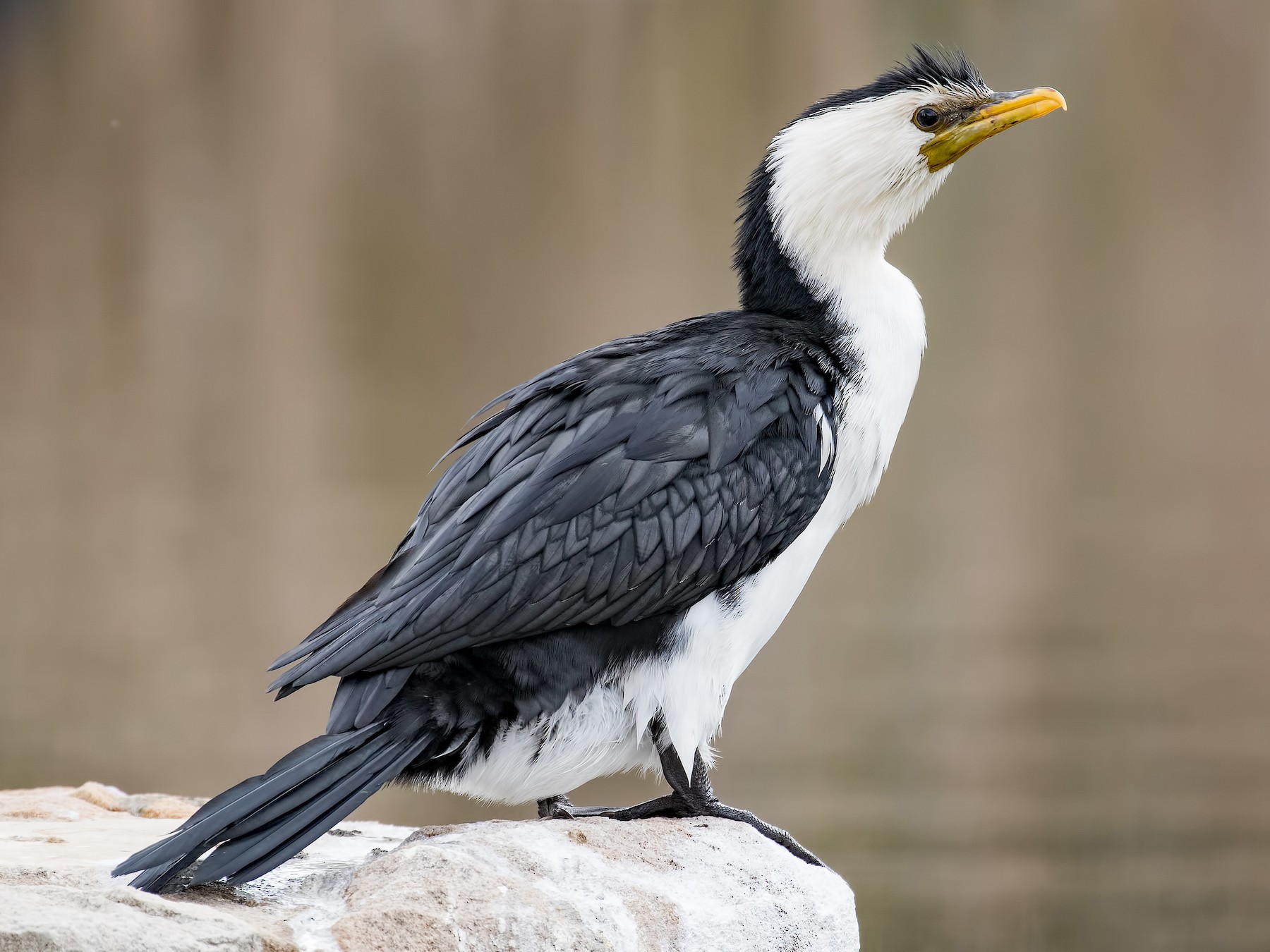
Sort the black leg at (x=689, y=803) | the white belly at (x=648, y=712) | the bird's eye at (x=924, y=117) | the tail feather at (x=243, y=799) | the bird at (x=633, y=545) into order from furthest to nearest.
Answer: the bird's eye at (x=924, y=117) → the black leg at (x=689, y=803) → the white belly at (x=648, y=712) → the bird at (x=633, y=545) → the tail feather at (x=243, y=799)

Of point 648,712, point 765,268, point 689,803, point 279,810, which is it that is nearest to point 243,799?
point 279,810

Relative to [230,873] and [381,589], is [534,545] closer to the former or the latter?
[381,589]

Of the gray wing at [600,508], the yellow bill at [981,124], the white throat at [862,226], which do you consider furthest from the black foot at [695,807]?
the yellow bill at [981,124]

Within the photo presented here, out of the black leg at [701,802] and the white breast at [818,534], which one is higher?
the white breast at [818,534]

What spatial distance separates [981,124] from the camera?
11.6 feet

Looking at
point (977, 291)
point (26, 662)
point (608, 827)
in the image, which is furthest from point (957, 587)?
point (608, 827)

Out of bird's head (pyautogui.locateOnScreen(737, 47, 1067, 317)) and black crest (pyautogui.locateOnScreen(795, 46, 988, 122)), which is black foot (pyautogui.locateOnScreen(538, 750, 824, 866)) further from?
black crest (pyautogui.locateOnScreen(795, 46, 988, 122))

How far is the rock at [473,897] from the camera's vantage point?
2.34 m

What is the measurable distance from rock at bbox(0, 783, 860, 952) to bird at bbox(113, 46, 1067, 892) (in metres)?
0.13

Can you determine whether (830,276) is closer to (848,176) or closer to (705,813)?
(848,176)

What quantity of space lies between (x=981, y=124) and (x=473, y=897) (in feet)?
7.17

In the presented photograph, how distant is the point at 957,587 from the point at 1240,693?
5.50 ft

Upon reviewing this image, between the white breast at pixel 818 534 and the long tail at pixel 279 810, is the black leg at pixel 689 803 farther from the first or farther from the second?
the long tail at pixel 279 810

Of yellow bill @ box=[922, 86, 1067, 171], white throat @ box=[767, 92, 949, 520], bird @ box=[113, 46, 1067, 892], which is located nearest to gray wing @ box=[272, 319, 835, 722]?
bird @ box=[113, 46, 1067, 892]
